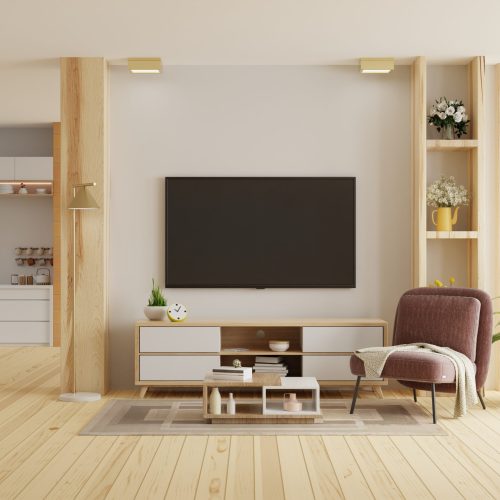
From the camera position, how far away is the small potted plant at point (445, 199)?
596cm

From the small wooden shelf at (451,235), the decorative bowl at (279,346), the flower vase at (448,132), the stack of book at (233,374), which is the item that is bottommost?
the stack of book at (233,374)

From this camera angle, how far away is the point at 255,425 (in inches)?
189

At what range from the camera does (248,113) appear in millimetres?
6219

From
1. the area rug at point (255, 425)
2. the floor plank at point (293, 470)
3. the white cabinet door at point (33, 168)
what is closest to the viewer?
the floor plank at point (293, 470)

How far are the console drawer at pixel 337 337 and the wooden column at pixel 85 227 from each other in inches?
62.4

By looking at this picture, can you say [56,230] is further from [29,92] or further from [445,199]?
[445,199]

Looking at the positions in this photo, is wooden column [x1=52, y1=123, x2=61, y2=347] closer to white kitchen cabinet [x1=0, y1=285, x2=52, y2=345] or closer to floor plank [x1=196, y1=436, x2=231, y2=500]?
white kitchen cabinet [x1=0, y1=285, x2=52, y2=345]

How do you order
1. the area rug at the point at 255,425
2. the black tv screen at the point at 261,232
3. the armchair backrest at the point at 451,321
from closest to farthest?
1. the area rug at the point at 255,425
2. the armchair backrest at the point at 451,321
3. the black tv screen at the point at 261,232

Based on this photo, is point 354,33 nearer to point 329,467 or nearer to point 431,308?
point 431,308

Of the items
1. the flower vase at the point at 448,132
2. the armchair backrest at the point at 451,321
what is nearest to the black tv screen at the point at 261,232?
the armchair backrest at the point at 451,321

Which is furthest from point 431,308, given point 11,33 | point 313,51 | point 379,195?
point 11,33

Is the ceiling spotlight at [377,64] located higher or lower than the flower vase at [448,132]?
higher

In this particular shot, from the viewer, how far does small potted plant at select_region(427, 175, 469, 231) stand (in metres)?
5.96

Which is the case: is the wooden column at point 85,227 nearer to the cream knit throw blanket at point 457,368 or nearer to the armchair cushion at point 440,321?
the cream knit throw blanket at point 457,368
